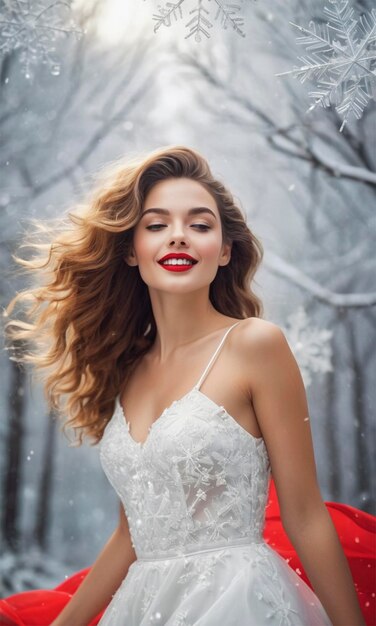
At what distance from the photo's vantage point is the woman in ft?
4.46

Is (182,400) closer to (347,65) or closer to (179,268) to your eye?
(179,268)

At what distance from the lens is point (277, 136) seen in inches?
97.2

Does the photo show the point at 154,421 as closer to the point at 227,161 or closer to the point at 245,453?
the point at 245,453

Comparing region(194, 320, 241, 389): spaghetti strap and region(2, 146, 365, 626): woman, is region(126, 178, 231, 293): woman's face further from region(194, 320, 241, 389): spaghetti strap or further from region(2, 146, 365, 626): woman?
region(194, 320, 241, 389): spaghetti strap

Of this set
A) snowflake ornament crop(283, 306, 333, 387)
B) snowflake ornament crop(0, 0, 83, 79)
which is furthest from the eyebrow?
snowflake ornament crop(283, 306, 333, 387)

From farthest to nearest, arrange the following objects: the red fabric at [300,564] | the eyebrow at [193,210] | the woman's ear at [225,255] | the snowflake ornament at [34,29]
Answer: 1. the snowflake ornament at [34,29]
2. the red fabric at [300,564]
3. the woman's ear at [225,255]
4. the eyebrow at [193,210]

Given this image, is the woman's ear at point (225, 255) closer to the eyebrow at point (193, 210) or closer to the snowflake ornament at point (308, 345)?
the eyebrow at point (193, 210)

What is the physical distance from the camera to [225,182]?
2.42 meters

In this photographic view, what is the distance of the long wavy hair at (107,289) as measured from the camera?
1.60m

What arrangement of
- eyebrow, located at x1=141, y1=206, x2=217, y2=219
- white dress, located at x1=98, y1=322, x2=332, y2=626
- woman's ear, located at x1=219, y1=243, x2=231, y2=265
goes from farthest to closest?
woman's ear, located at x1=219, y1=243, x2=231, y2=265 < eyebrow, located at x1=141, y1=206, x2=217, y2=219 < white dress, located at x1=98, y1=322, x2=332, y2=626

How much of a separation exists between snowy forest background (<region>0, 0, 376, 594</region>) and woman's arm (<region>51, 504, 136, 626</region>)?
898 mm

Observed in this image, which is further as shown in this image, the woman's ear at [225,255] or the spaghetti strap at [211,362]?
the woman's ear at [225,255]

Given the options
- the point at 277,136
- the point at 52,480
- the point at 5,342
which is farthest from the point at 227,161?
the point at 52,480

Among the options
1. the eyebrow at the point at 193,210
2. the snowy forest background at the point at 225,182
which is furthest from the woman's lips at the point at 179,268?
the snowy forest background at the point at 225,182
